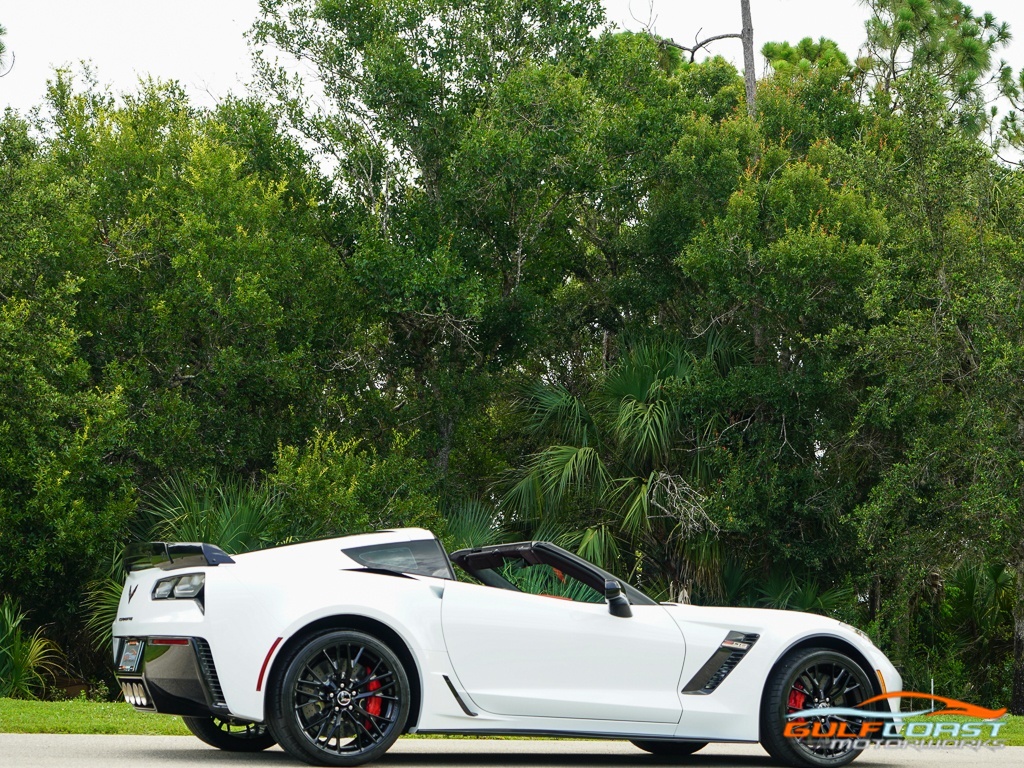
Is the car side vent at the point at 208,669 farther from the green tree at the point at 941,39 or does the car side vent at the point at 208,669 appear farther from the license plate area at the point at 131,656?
the green tree at the point at 941,39

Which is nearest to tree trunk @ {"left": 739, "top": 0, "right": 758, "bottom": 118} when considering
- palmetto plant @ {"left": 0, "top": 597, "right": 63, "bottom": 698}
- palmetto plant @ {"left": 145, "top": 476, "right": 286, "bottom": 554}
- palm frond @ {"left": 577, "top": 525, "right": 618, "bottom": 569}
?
palm frond @ {"left": 577, "top": 525, "right": 618, "bottom": 569}

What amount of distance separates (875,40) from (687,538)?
45.1 feet

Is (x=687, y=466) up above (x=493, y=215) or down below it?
below

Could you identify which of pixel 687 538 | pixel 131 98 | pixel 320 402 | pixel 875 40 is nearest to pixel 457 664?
pixel 687 538

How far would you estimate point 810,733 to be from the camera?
26.2ft

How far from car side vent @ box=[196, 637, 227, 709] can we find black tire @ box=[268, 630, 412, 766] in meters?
0.31

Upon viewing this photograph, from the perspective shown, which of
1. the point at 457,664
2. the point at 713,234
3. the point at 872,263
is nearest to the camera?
the point at 457,664

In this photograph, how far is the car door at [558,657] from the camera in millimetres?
7562

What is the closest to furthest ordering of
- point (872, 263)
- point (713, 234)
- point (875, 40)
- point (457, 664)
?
1. point (457, 664)
2. point (872, 263)
3. point (713, 234)
4. point (875, 40)

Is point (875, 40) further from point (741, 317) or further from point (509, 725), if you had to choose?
point (509, 725)

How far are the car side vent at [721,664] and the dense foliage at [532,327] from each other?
7.94m

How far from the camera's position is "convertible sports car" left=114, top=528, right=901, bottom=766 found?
7.22 m

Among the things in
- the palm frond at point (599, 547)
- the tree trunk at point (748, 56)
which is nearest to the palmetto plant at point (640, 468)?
the palm frond at point (599, 547)

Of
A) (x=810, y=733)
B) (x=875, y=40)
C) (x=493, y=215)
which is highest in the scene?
(x=875, y=40)
